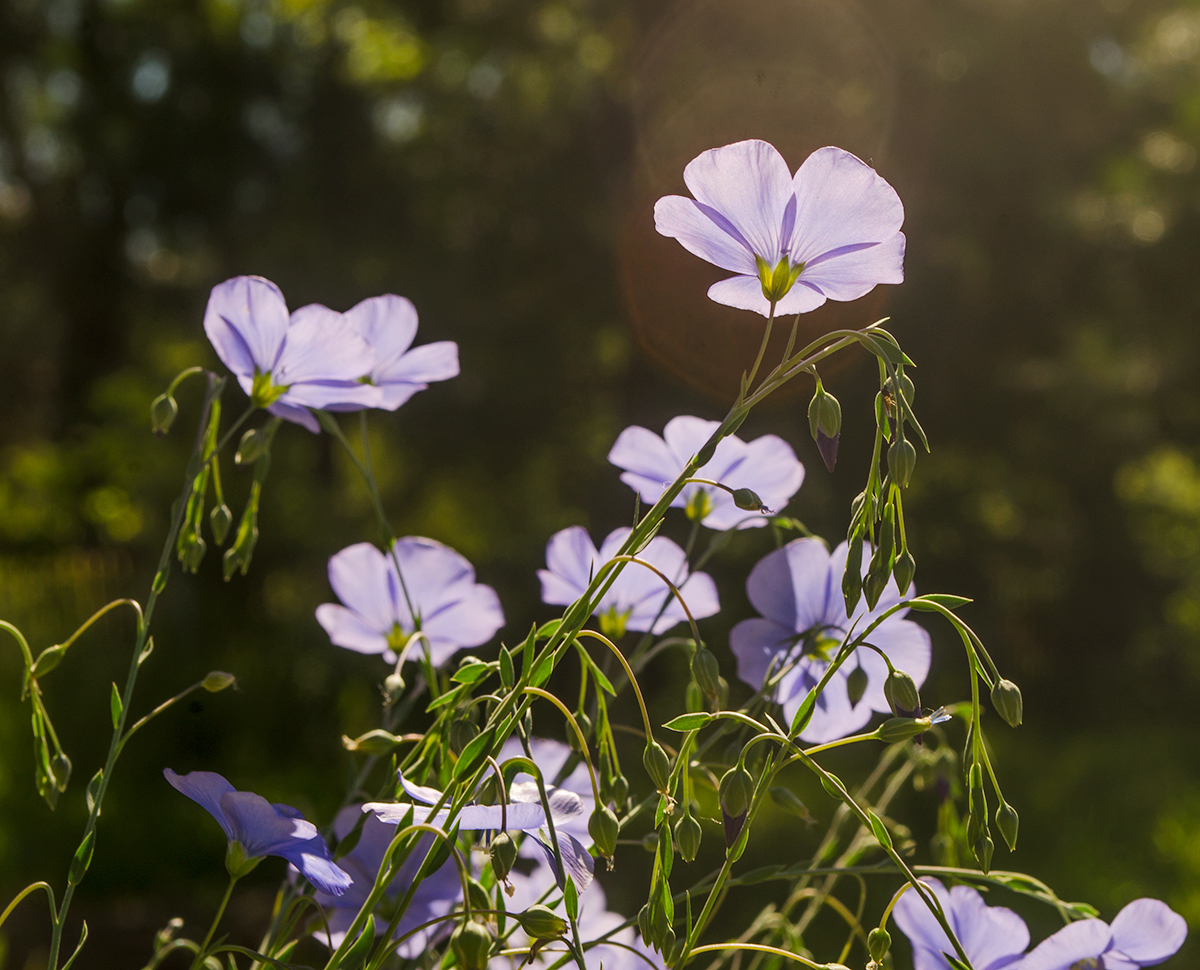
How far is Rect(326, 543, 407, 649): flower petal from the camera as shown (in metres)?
0.63

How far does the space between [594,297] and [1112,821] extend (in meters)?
3.04

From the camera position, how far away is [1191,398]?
5359mm

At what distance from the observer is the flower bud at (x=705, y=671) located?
1.37 feet

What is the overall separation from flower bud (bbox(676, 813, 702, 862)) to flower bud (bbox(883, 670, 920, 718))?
93 millimetres

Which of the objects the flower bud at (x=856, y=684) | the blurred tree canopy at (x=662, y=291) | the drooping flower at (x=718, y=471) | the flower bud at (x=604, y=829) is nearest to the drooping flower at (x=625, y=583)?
the drooping flower at (x=718, y=471)

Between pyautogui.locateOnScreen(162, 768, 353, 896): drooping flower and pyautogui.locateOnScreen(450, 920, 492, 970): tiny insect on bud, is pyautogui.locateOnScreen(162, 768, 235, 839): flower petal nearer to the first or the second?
pyautogui.locateOnScreen(162, 768, 353, 896): drooping flower

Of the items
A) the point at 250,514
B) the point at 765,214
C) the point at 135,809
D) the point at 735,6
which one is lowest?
the point at 135,809

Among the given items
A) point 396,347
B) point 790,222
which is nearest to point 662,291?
point 396,347

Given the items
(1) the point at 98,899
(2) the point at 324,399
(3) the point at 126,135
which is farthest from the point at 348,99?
(2) the point at 324,399

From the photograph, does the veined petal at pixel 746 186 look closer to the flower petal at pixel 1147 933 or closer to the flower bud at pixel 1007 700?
the flower bud at pixel 1007 700

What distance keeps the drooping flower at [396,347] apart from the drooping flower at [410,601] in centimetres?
10

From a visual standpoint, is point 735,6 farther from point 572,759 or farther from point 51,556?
point 51,556

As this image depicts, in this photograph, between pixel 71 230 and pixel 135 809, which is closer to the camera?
pixel 135 809

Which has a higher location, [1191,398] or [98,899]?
[1191,398]
